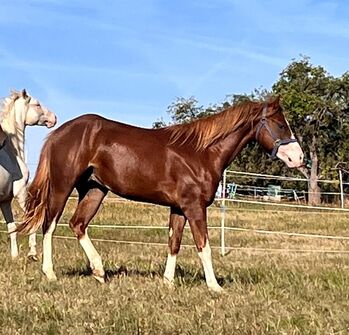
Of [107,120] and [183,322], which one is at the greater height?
[107,120]

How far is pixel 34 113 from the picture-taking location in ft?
33.8

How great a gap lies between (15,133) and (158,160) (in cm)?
361

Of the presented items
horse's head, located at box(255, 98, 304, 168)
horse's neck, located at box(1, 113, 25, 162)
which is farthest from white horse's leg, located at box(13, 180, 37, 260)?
horse's head, located at box(255, 98, 304, 168)

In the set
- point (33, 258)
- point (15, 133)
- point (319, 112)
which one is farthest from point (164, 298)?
point (319, 112)

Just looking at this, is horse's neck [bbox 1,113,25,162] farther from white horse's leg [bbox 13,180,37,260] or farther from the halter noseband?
the halter noseband

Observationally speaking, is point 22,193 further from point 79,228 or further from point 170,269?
point 170,269

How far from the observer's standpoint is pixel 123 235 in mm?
14273

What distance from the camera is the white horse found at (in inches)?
366

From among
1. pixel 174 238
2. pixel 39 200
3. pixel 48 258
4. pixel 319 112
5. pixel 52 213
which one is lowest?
pixel 48 258

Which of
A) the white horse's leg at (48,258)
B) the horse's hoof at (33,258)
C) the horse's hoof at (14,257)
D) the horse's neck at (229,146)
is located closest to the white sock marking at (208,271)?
the horse's neck at (229,146)

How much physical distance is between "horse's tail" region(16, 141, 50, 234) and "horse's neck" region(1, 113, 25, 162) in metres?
2.31

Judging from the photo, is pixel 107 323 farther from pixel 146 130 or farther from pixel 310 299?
pixel 146 130

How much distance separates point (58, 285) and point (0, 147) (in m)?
3.07

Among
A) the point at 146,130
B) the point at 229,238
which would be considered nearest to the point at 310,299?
the point at 146,130
